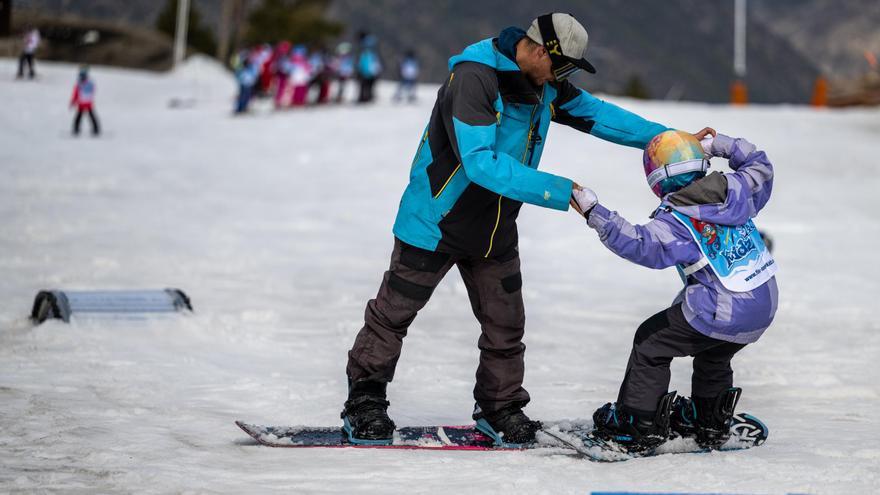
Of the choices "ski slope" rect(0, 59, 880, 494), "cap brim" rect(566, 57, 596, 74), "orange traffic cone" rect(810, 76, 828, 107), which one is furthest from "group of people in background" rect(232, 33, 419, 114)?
"cap brim" rect(566, 57, 596, 74)

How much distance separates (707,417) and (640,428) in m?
0.33

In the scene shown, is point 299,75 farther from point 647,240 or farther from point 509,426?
point 647,240

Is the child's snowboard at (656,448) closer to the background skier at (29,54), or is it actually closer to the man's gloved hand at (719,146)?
the man's gloved hand at (719,146)

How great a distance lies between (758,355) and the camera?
7254 mm

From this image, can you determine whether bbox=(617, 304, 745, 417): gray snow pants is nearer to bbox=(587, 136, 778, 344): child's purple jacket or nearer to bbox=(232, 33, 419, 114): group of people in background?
bbox=(587, 136, 778, 344): child's purple jacket

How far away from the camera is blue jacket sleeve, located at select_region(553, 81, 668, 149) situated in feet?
15.9

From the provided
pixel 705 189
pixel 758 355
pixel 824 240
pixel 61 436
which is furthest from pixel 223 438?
pixel 824 240

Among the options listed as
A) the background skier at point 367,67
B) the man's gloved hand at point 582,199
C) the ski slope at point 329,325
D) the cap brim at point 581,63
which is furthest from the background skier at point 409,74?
the man's gloved hand at point 582,199

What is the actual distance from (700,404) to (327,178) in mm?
13946

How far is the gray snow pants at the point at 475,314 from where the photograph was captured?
15.0ft

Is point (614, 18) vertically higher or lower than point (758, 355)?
higher

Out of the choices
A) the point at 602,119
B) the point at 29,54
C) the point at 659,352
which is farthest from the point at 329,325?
the point at 29,54

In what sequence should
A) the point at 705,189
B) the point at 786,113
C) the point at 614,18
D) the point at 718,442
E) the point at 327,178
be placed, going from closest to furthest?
the point at 705,189
the point at 718,442
the point at 327,178
the point at 786,113
the point at 614,18

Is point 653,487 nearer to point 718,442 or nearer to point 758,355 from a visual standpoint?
point 718,442
